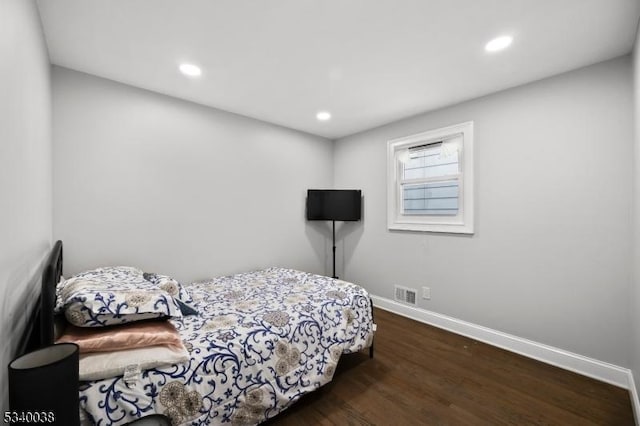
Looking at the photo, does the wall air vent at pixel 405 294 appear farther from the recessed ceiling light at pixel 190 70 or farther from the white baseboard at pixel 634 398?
the recessed ceiling light at pixel 190 70

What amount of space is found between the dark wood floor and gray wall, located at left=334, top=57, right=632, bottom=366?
0.39m

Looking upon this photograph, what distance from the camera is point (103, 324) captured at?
4.34ft

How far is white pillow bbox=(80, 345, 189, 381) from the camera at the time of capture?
1.21m

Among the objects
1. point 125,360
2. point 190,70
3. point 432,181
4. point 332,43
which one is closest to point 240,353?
point 125,360

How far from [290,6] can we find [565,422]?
10.2 feet

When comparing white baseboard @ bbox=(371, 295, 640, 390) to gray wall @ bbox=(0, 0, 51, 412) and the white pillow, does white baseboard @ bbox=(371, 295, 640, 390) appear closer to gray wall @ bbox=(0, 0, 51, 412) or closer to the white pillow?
the white pillow

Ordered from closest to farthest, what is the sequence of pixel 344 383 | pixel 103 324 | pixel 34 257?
pixel 103 324
pixel 34 257
pixel 344 383

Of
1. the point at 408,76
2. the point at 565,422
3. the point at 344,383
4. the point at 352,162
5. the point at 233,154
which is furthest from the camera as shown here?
the point at 352,162

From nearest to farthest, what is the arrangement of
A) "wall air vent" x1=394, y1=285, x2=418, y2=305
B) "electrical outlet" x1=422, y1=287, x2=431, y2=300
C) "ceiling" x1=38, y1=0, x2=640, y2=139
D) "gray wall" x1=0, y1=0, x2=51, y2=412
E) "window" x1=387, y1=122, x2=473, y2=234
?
"gray wall" x1=0, y1=0, x2=51, y2=412
"ceiling" x1=38, y1=0, x2=640, y2=139
"window" x1=387, y1=122, x2=473, y2=234
"electrical outlet" x1=422, y1=287, x2=431, y2=300
"wall air vent" x1=394, y1=285, x2=418, y2=305

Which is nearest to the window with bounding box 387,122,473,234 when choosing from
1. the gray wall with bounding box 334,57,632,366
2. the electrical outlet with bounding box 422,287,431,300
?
the gray wall with bounding box 334,57,632,366

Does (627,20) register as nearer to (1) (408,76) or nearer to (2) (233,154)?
(1) (408,76)

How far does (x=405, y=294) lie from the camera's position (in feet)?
11.6

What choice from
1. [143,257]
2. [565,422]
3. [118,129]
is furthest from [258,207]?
[565,422]

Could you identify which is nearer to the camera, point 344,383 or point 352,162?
point 344,383
